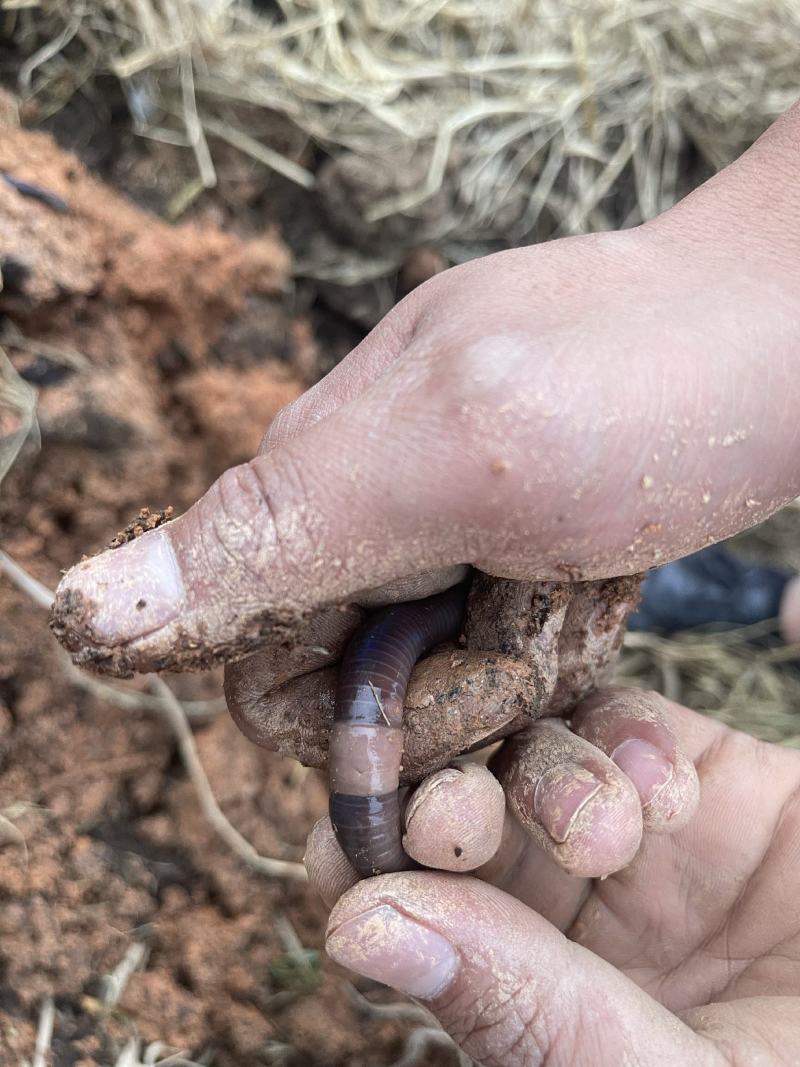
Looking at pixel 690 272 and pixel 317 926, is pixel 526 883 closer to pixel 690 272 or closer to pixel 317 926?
pixel 317 926

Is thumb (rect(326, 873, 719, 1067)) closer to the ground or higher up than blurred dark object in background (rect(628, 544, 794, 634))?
higher up

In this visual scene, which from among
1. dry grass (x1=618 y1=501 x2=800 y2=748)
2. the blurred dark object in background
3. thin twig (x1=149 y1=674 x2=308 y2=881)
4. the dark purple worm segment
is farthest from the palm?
the blurred dark object in background

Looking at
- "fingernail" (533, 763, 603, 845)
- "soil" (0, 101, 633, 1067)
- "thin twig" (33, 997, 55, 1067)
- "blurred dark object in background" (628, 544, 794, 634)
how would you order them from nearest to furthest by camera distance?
1. "fingernail" (533, 763, 603, 845)
2. "thin twig" (33, 997, 55, 1067)
3. "soil" (0, 101, 633, 1067)
4. "blurred dark object in background" (628, 544, 794, 634)

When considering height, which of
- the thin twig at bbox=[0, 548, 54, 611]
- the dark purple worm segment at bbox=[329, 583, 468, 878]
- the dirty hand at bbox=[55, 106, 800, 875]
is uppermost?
the dirty hand at bbox=[55, 106, 800, 875]

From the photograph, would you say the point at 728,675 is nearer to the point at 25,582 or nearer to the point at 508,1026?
the point at 508,1026

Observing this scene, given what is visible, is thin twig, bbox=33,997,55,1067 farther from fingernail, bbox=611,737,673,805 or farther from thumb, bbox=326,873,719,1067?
fingernail, bbox=611,737,673,805

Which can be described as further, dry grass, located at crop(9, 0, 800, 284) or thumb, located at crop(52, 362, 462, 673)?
dry grass, located at crop(9, 0, 800, 284)

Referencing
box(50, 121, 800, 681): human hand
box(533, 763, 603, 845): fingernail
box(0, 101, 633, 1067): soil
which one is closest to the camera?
box(50, 121, 800, 681): human hand

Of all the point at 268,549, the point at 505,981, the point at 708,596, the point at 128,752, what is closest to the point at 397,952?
the point at 505,981
